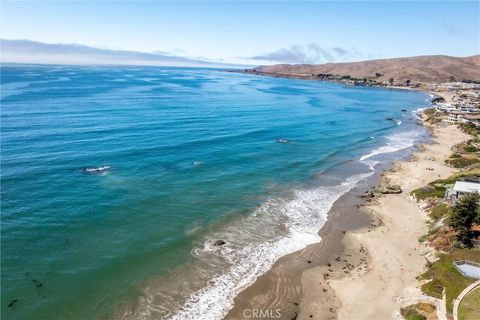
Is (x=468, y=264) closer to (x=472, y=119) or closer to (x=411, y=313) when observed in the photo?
(x=411, y=313)

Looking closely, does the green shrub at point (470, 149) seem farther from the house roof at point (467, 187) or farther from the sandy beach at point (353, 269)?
the sandy beach at point (353, 269)

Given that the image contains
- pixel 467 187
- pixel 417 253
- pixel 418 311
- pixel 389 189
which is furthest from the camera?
pixel 389 189

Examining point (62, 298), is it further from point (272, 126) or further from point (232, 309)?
point (272, 126)

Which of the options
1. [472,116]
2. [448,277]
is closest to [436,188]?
[448,277]

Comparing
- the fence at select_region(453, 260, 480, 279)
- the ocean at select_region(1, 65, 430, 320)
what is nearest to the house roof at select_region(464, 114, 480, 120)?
the ocean at select_region(1, 65, 430, 320)

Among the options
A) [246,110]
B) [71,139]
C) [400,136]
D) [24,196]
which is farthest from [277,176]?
[246,110]

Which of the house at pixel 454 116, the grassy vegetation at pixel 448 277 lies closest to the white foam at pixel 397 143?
the house at pixel 454 116
